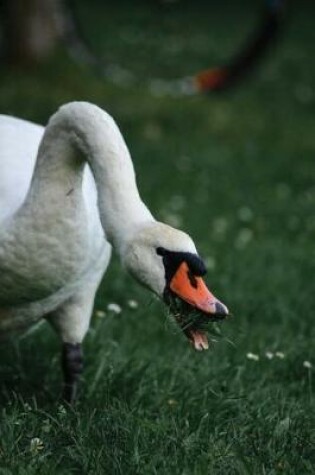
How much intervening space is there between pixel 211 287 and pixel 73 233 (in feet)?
9.13

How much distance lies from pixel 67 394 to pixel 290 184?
580cm

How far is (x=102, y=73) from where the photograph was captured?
11.9 meters

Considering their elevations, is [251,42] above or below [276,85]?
above

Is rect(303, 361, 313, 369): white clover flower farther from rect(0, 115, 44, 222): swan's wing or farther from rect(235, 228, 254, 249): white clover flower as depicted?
rect(235, 228, 254, 249): white clover flower

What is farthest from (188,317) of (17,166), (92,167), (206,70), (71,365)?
(206,70)

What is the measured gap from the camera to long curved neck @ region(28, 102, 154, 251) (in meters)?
3.10

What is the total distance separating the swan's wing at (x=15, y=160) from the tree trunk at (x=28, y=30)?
24.8ft

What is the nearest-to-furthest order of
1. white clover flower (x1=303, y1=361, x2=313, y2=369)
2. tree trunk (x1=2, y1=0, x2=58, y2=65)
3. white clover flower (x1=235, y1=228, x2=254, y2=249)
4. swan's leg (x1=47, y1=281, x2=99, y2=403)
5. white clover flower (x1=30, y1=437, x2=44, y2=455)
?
white clover flower (x1=30, y1=437, x2=44, y2=455), swan's leg (x1=47, y1=281, x2=99, y2=403), white clover flower (x1=303, y1=361, x2=313, y2=369), white clover flower (x1=235, y1=228, x2=254, y2=249), tree trunk (x1=2, y1=0, x2=58, y2=65)

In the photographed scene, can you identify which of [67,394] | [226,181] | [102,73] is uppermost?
[67,394]

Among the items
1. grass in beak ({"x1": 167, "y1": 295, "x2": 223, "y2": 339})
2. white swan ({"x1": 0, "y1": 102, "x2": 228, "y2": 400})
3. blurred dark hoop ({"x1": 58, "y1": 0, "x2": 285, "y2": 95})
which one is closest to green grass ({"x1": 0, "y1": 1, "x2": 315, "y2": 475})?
blurred dark hoop ({"x1": 58, "y1": 0, "x2": 285, "y2": 95})

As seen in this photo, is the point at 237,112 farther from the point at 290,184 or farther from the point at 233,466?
the point at 233,466

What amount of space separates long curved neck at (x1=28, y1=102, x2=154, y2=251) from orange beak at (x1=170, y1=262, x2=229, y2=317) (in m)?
0.18

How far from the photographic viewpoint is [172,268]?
9.72 feet

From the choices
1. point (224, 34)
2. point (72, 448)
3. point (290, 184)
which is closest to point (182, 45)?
point (224, 34)
